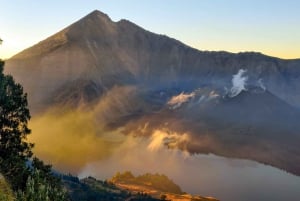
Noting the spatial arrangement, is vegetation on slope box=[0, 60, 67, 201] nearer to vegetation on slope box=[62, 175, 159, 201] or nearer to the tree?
the tree

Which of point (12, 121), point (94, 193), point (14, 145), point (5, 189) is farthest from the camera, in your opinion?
point (94, 193)

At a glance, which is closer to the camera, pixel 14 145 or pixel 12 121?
pixel 14 145

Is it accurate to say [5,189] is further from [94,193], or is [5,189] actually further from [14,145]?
[94,193]

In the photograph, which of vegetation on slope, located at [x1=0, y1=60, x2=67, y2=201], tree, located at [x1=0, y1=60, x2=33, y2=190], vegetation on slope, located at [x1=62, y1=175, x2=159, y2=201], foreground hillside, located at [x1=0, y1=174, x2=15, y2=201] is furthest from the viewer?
vegetation on slope, located at [x1=62, y1=175, x2=159, y2=201]

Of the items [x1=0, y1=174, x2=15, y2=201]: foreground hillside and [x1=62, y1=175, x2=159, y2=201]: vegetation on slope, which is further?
[x1=62, y1=175, x2=159, y2=201]: vegetation on slope

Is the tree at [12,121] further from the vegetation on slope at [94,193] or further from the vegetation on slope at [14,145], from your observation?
the vegetation on slope at [94,193]

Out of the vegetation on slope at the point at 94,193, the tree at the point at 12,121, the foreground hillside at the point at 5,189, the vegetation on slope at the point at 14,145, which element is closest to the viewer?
the foreground hillside at the point at 5,189

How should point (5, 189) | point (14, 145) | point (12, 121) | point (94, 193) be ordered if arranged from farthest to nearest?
1. point (94, 193)
2. point (12, 121)
3. point (14, 145)
4. point (5, 189)

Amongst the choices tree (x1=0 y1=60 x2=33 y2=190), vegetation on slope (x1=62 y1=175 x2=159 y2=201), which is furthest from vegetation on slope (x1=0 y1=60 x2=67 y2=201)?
vegetation on slope (x1=62 y1=175 x2=159 y2=201)

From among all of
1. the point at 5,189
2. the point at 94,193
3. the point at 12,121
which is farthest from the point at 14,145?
the point at 94,193

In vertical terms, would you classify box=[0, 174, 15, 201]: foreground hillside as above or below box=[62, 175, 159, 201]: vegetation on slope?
below

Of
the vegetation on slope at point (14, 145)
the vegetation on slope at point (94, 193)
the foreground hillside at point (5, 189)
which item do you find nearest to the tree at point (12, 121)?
the vegetation on slope at point (14, 145)

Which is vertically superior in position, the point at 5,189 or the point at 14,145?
the point at 14,145
